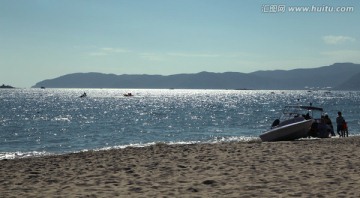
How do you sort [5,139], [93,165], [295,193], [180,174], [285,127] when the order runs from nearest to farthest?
[295,193]
[180,174]
[93,165]
[285,127]
[5,139]

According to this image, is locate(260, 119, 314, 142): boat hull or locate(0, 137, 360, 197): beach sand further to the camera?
locate(260, 119, 314, 142): boat hull

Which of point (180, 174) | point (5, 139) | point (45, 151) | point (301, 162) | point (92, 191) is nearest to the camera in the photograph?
point (92, 191)

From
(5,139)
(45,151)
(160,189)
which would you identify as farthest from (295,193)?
(5,139)

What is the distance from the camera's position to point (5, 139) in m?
35.4

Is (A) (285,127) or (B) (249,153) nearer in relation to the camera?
(B) (249,153)

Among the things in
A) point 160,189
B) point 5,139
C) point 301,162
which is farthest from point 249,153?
point 5,139

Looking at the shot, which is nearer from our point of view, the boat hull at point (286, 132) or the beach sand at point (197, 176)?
the beach sand at point (197, 176)

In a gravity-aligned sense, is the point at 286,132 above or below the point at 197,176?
below

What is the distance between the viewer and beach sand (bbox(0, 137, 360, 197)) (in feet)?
30.2

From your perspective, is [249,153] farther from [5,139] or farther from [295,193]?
[5,139]

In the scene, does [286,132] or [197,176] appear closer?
[197,176]

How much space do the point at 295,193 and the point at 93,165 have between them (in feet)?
25.3

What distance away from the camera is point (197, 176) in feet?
36.4

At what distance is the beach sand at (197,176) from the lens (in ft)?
30.2
